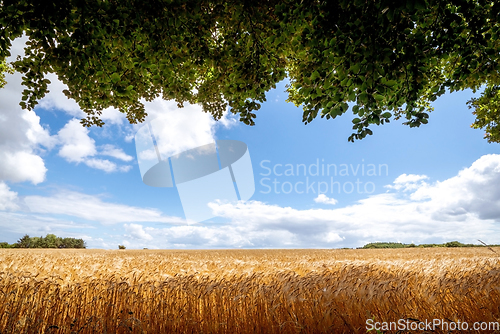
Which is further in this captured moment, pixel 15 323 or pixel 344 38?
pixel 344 38

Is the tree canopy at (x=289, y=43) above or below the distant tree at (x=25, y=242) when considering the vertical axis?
above

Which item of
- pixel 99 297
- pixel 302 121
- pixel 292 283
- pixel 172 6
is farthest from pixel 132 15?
pixel 292 283

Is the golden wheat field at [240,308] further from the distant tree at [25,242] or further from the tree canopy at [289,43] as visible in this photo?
the distant tree at [25,242]

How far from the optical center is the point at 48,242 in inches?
2372

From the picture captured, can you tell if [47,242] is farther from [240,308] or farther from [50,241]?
[240,308]

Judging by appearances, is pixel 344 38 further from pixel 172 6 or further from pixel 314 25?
pixel 172 6

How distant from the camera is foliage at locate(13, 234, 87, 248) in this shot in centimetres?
5588

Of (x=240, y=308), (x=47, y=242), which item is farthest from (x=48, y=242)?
(x=240, y=308)

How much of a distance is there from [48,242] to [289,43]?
77380mm

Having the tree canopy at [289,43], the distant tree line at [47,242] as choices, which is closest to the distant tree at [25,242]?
the distant tree line at [47,242]

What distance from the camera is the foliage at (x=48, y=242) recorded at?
55.9 metres

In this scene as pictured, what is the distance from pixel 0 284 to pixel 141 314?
3.37 meters

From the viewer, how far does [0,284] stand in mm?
5008

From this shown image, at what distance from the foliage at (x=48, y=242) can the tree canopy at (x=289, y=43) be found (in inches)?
2765
